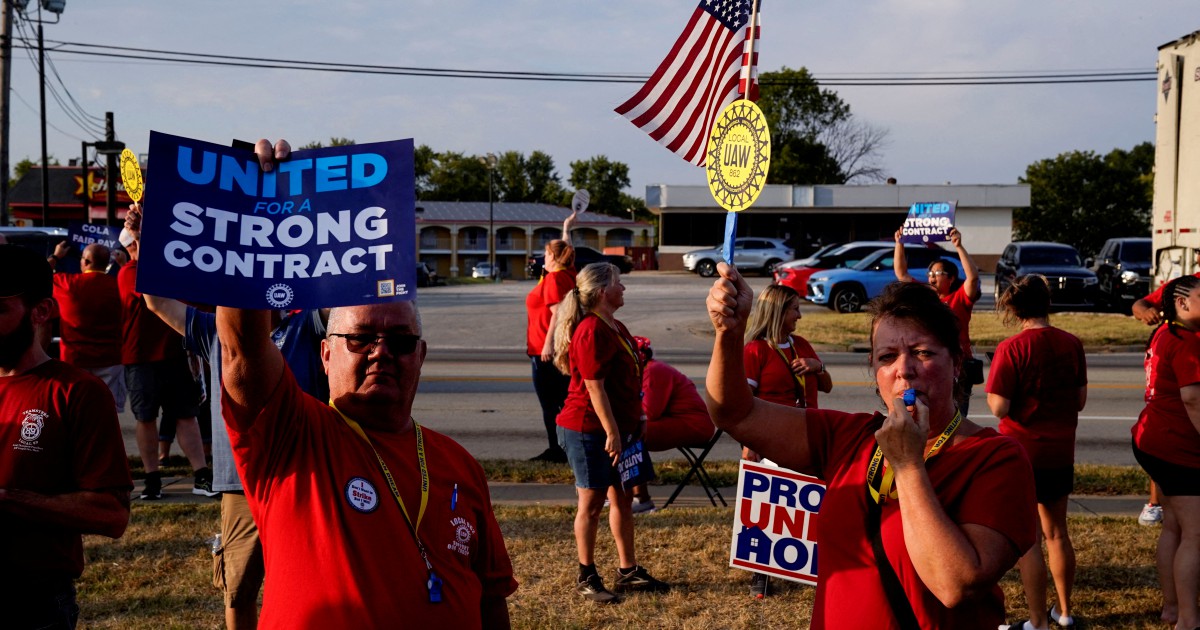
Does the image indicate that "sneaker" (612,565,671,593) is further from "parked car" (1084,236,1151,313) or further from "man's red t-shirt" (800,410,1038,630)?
"parked car" (1084,236,1151,313)

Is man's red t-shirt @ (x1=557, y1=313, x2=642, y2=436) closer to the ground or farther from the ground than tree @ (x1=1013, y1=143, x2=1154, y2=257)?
closer to the ground

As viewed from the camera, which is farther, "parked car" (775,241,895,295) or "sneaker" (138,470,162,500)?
"parked car" (775,241,895,295)

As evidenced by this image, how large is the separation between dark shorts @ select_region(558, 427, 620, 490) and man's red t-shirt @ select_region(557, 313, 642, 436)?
0.05 meters

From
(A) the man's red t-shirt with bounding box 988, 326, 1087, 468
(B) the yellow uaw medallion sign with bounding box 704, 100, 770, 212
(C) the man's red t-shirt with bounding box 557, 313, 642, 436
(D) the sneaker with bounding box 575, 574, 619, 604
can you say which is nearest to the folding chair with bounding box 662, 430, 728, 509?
(C) the man's red t-shirt with bounding box 557, 313, 642, 436

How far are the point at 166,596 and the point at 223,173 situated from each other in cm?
406

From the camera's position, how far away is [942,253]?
24.5 m

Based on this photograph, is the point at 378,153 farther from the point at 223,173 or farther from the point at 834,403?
the point at 834,403

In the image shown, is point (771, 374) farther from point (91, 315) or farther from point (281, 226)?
point (91, 315)

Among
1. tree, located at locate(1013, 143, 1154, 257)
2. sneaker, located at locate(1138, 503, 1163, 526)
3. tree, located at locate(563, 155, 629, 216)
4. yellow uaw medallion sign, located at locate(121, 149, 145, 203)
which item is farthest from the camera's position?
tree, located at locate(563, 155, 629, 216)

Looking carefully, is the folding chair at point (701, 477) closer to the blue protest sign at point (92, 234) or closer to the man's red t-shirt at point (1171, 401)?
the man's red t-shirt at point (1171, 401)

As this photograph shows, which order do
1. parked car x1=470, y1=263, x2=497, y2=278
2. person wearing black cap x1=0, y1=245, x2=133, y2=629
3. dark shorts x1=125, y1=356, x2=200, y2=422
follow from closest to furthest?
person wearing black cap x1=0, y1=245, x2=133, y2=629 < dark shorts x1=125, y1=356, x2=200, y2=422 < parked car x1=470, y1=263, x2=497, y2=278

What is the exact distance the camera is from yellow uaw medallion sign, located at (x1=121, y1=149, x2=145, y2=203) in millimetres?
6211

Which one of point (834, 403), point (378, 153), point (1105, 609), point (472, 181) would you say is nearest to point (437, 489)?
point (378, 153)

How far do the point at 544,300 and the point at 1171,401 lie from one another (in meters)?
5.36
